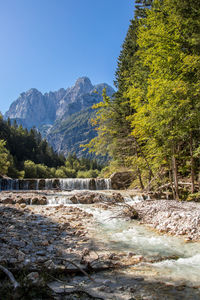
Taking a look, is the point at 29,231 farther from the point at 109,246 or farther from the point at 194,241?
the point at 194,241

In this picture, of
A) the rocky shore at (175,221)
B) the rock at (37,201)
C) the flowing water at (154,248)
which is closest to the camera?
the flowing water at (154,248)

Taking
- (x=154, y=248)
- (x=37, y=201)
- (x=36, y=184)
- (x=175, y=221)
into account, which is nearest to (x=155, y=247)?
(x=154, y=248)

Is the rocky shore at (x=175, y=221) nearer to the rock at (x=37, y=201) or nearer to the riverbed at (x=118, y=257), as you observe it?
the riverbed at (x=118, y=257)

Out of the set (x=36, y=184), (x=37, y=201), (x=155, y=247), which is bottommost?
(x=36, y=184)

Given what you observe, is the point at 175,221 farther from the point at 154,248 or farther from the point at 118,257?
the point at 118,257

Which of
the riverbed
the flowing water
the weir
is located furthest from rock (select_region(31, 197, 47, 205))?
the weir

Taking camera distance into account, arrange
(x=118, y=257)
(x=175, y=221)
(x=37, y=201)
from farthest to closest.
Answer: (x=37, y=201) → (x=175, y=221) → (x=118, y=257)

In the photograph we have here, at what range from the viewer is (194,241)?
4590 millimetres

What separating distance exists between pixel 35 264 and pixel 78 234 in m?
2.44

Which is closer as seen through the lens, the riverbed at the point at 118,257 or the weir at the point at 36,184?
the riverbed at the point at 118,257

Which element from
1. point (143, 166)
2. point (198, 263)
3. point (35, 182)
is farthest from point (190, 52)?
point (35, 182)

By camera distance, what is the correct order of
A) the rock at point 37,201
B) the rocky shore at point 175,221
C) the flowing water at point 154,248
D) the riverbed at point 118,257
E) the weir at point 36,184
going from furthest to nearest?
the weir at point 36,184 → the rock at point 37,201 → the rocky shore at point 175,221 → the flowing water at point 154,248 → the riverbed at point 118,257

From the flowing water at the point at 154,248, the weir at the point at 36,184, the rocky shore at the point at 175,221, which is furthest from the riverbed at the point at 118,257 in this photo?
the weir at the point at 36,184

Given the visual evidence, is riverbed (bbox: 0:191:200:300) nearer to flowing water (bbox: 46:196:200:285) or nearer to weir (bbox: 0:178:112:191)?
flowing water (bbox: 46:196:200:285)
